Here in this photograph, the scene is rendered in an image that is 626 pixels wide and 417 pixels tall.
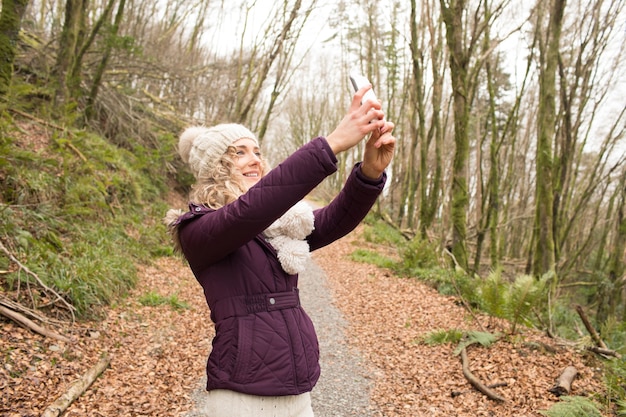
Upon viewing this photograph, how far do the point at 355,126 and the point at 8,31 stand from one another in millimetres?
7296

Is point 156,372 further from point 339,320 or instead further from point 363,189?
point 363,189

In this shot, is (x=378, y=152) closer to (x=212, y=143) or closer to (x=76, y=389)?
(x=212, y=143)

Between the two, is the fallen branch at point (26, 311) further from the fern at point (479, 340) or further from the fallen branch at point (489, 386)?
the fern at point (479, 340)

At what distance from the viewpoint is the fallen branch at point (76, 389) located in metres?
3.53

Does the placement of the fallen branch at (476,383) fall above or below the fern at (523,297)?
below

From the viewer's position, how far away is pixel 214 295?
153cm

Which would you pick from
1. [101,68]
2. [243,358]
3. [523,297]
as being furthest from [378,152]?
[101,68]

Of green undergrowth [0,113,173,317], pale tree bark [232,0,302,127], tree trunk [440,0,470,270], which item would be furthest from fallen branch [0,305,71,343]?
pale tree bark [232,0,302,127]

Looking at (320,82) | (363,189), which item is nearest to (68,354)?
(363,189)

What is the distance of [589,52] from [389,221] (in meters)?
9.58

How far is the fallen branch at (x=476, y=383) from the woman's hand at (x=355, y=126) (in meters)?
4.27

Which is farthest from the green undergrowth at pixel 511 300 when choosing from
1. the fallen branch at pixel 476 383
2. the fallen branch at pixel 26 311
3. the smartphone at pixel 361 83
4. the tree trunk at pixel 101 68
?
the tree trunk at pixel 101 68

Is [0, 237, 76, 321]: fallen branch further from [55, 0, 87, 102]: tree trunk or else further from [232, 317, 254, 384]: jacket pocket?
[55, 0, 87, 102]: tree trunk

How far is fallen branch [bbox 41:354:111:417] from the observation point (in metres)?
3.53
